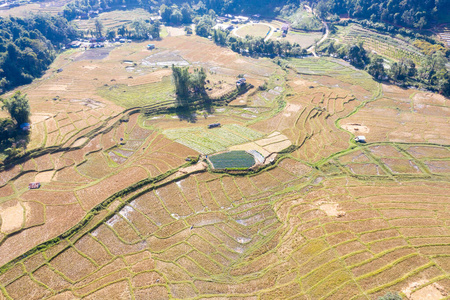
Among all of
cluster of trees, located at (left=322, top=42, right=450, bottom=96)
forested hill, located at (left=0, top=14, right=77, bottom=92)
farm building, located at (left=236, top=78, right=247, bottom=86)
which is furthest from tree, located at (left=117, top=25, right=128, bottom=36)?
cluster of trees, located at (left=322, top=42, right=450, bottom=96)

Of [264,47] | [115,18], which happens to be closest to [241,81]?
[264,47]

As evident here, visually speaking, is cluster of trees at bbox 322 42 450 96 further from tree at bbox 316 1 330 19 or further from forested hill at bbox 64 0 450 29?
tree at bbox 316 1 330 19

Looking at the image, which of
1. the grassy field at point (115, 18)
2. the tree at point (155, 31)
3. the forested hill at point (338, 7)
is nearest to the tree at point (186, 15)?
the forested hill at point (338, 7)

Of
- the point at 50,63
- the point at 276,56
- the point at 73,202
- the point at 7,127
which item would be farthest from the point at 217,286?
the point at 50,63

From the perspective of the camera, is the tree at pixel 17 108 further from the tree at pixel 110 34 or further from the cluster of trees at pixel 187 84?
the tree at pixel 110 34

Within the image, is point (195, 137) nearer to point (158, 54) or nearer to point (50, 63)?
point (158, 54)

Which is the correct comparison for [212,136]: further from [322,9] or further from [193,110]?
[322,9]
